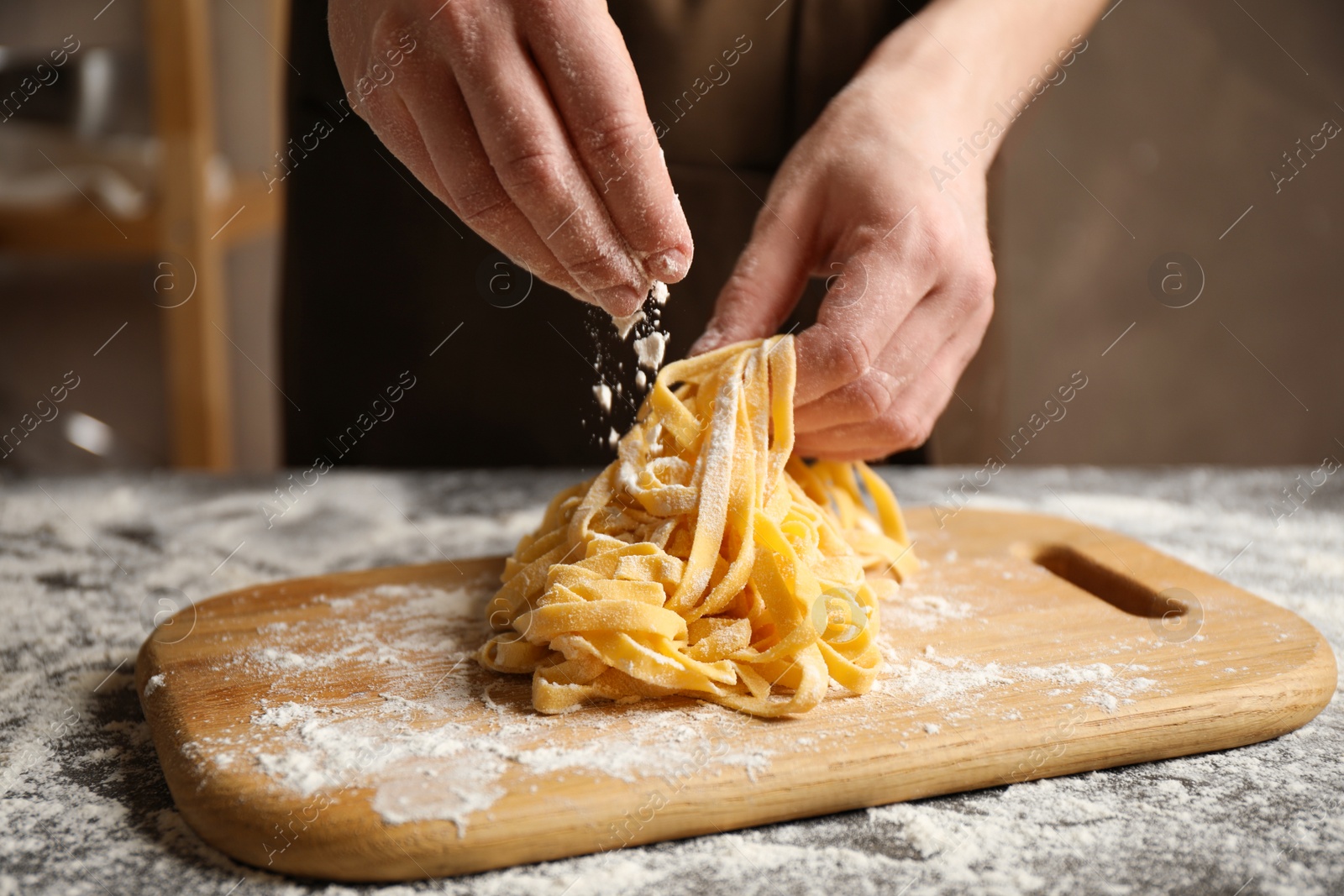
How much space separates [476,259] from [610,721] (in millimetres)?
1348

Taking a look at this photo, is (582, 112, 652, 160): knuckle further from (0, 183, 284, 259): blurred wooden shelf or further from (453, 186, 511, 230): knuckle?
(0, 183, 284, 259): blurred wooden shelf

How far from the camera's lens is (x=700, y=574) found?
1426mm

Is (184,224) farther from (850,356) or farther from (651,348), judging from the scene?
(850,356)

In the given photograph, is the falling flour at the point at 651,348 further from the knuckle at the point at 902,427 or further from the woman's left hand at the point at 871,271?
the knuckle at the point at 902,427

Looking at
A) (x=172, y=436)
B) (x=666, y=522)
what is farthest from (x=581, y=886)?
(x=172, y=436)

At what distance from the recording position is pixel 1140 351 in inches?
168

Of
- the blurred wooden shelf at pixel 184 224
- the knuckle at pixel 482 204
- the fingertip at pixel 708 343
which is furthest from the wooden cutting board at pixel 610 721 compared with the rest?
the blurred wooden shelf at pixel 184 224

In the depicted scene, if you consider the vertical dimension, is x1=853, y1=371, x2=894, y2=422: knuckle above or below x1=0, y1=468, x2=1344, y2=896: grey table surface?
above

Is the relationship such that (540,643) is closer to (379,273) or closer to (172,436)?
(379,273)

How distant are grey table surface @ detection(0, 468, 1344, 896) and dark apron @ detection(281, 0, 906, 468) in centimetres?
41

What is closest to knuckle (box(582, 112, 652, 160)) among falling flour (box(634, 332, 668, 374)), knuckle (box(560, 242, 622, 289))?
knuckle (box(560, 242, 622, 289))

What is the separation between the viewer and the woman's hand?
1.18 meters

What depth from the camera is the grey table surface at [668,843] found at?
41.6 inches

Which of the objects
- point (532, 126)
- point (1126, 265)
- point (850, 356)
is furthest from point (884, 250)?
point (1126, 265)
